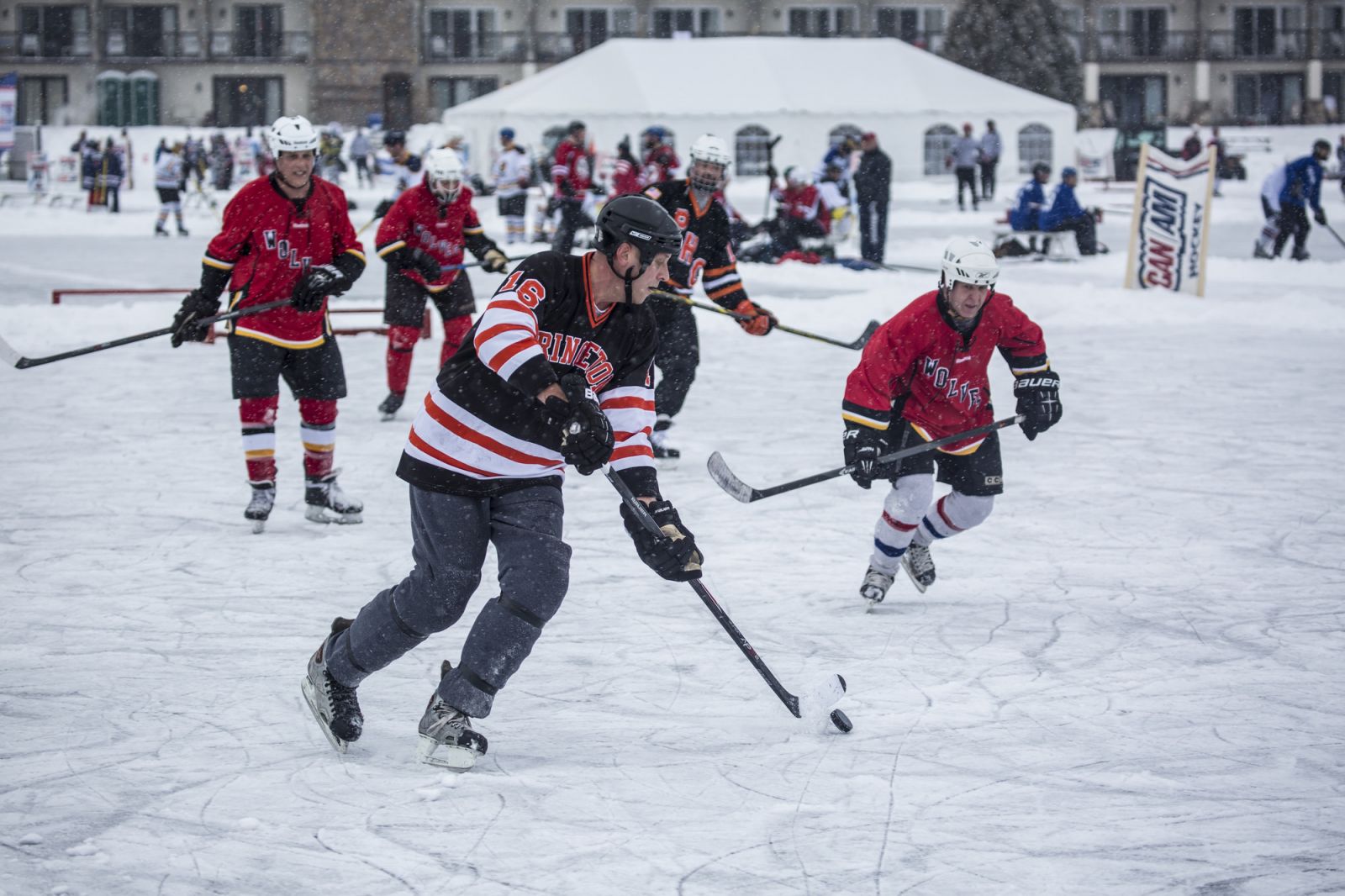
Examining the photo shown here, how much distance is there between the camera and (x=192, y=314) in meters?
5.90

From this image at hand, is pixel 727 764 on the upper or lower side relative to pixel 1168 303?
lower

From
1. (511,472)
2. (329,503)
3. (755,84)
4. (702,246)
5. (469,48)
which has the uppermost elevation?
(469,48)

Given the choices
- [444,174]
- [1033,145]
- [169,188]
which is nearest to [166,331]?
[444,174]

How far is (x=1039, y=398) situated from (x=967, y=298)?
1.53 feet

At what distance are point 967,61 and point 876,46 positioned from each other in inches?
464

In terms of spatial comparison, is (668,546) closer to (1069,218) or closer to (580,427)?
(580,427)

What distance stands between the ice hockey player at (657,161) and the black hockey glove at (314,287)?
628 centimetres

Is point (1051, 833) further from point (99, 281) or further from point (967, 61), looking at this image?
point (967, 61)

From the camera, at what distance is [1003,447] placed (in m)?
8.16

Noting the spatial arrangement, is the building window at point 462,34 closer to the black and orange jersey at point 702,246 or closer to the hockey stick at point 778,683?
the black and orange jersey at point 702,246

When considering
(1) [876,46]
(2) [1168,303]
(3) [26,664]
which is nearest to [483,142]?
(1) [876,46]

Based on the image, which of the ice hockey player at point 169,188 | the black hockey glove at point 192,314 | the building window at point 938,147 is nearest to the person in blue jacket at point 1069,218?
the ice hockey player at point 169,188

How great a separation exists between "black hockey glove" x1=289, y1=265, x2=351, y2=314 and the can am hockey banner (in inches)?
385

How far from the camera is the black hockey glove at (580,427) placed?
3.30 metres
